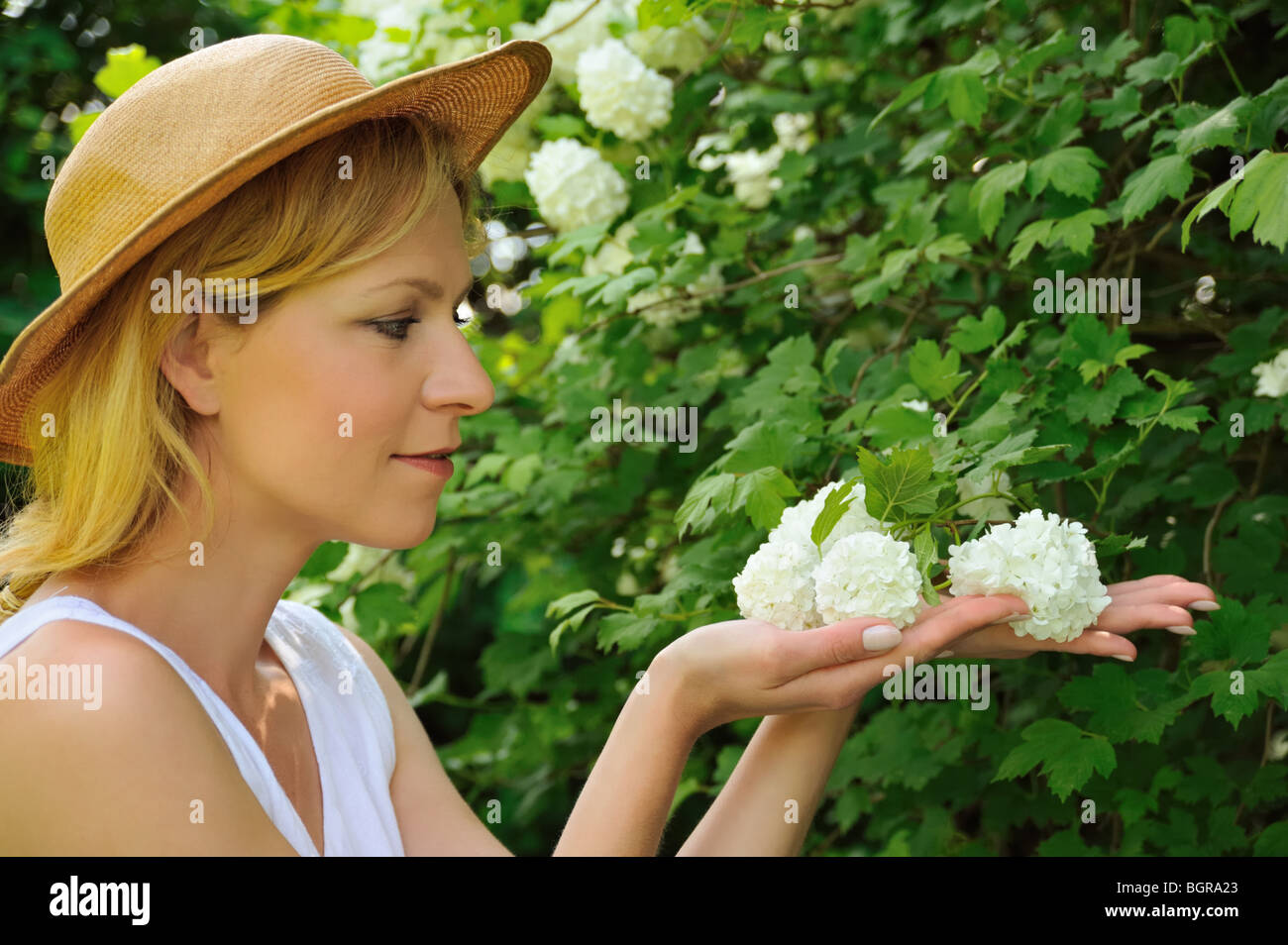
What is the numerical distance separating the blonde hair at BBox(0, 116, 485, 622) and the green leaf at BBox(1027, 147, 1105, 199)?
40.3 inches

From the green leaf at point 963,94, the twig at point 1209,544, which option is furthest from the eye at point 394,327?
the twig at point 1209,544

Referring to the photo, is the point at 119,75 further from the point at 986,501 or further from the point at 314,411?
the point at 986,501

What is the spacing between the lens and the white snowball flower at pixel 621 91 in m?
2.57

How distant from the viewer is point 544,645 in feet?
9.66

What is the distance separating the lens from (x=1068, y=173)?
195cm

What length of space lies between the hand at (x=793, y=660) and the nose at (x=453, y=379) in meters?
0.43

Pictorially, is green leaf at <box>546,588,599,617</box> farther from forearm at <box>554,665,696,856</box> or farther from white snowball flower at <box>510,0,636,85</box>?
white snowball flower at <box>510,0,636,85</box>

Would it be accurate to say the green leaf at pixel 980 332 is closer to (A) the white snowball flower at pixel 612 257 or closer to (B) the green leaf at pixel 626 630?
(B) the green leaf at pixel 626 630

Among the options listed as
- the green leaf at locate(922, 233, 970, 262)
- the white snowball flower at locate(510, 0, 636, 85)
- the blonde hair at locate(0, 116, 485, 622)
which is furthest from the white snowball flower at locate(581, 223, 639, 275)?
the blonde hair at locate(0, 116, 485, 622)

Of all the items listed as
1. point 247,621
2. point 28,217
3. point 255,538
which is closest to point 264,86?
point 255,538

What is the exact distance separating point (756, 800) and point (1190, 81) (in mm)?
1820

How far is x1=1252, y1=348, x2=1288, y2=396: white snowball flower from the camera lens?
6.42 ft

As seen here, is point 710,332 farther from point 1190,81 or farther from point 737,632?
point 737,632

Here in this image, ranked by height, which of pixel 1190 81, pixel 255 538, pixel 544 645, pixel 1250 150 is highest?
pixel 1190 81
